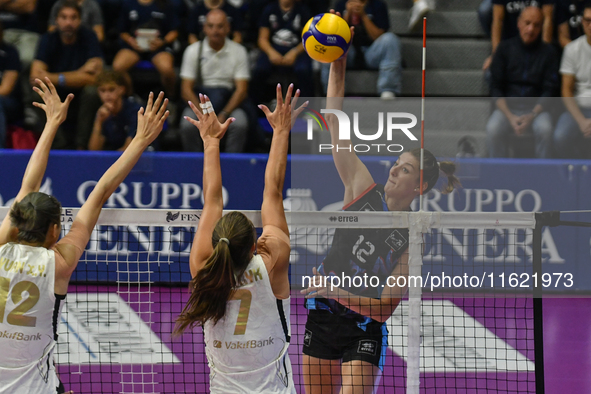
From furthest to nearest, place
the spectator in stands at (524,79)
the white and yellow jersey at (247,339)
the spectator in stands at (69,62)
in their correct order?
the spectator in stands at (69,62) → the spectator in stands at (524,79) → the white and yellow jersey at (247,339)

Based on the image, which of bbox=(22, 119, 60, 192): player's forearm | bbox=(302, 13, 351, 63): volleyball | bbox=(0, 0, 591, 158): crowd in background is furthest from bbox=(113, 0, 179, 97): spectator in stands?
bbox=(22, 119, 60, 192): player's forearm

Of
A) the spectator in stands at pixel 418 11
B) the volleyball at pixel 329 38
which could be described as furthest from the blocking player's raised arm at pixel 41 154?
the spectator in stands at pixel 418 11

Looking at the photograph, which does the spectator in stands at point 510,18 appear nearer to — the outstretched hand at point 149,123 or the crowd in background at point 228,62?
the crowd in background at point 228,62

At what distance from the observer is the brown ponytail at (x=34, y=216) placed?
10.9 ft

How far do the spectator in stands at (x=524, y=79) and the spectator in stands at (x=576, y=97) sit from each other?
0.49ft

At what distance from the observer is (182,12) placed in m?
9.70

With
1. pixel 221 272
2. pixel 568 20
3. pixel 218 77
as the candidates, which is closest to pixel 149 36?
pixel 218 77

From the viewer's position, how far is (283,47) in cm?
930

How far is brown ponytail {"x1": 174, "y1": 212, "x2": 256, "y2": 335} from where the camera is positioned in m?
Result: 3.21

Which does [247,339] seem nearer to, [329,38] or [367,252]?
[367,252]

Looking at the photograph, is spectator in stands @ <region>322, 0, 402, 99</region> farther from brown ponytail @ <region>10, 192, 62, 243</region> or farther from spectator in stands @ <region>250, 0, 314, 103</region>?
brown ponytail @ <region>10, 192, 62, 243</region>

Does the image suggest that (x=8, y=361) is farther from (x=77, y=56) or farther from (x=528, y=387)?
(x=77, y=56)

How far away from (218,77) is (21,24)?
3.02 metres

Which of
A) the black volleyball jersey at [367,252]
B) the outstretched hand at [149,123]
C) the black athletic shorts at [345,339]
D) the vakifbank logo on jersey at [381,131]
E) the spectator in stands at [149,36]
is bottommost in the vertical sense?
the black athletic shorts at [345,339]
